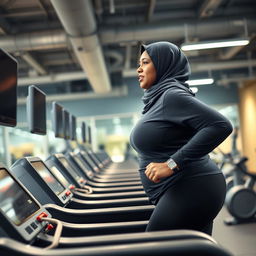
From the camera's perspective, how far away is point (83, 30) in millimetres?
4895

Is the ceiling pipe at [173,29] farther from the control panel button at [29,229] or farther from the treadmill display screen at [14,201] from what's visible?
the control panel button at [29,229]

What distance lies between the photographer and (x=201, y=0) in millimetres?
5855

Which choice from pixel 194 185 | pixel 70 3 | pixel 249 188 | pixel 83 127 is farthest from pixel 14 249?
pixel 83 127

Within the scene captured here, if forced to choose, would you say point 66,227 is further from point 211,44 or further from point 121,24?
point 121,24

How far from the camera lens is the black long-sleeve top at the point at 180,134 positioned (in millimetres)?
1255

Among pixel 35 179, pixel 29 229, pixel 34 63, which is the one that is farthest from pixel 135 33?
pixel 29 229

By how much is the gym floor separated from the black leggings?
169 centimetres

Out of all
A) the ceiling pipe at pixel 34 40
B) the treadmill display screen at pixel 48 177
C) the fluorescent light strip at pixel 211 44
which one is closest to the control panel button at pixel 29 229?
the treadmill display screen at pixel 48 177

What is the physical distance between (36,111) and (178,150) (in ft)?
4.49

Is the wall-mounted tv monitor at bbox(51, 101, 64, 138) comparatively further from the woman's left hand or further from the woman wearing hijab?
the woman's left hand

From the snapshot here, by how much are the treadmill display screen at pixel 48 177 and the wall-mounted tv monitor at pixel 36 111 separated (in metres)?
0.29

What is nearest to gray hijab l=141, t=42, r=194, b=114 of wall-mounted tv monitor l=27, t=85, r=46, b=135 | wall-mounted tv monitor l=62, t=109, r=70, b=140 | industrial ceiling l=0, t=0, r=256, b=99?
wall-mounted tv monitor l=27, t=85, r=46, b=135

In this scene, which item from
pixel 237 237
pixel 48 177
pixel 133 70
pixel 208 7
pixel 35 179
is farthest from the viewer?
pixel 133 70

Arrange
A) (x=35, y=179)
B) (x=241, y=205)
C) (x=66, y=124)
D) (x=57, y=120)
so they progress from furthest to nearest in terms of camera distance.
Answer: (x=241, y=205)
(x=66, y=124)
(x=57, y=120)
(x=35, y=179)
